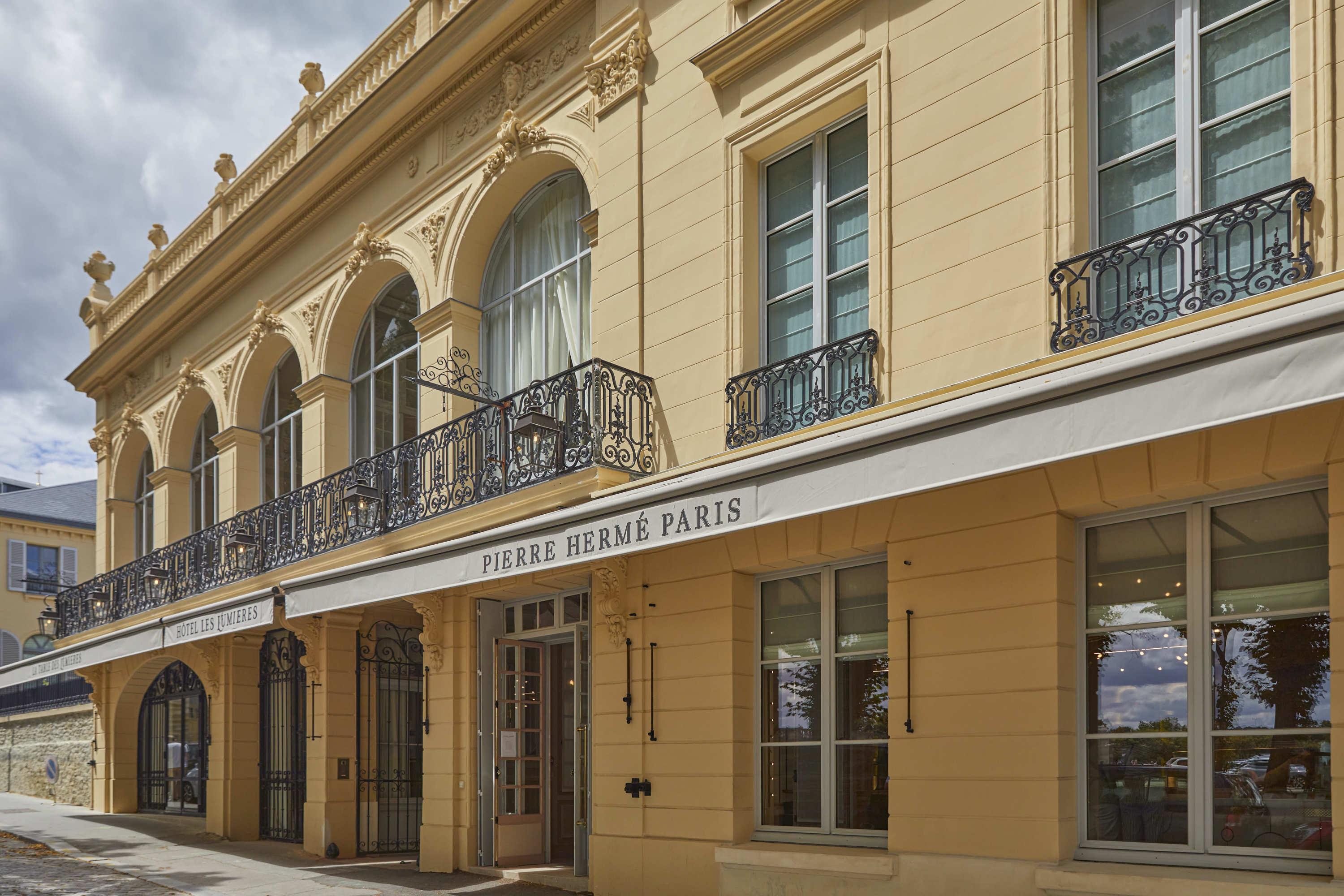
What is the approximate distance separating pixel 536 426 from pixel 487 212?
3543 mm

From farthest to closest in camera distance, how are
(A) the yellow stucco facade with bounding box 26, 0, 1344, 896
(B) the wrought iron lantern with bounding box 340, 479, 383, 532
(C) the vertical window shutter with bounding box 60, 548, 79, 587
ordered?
(C) the vertical window shutter with bounding box 60, 548, 79, 587
(B) the wrought iron lantern with bounding box 340, 479, 383, 532
(A) the yellow stucco facade with bounding box 26, 0, 1344, 896

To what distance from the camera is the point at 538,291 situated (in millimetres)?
11398

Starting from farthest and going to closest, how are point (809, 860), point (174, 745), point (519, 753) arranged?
point (174, 745) → point (519, 753) → point (809, 860)

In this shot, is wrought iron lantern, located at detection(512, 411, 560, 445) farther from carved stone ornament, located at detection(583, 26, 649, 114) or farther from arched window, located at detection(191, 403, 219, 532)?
arched window, located at detection(191, 403, 219, 532)

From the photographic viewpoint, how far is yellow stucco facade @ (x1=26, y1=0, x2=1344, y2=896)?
5.63 meters

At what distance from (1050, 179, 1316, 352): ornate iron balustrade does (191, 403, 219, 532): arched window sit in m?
14.3

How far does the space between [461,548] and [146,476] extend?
13.4 metres

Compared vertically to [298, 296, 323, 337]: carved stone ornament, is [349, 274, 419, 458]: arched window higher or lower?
lower

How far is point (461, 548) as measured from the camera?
8.65 meters

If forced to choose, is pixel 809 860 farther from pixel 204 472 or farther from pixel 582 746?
pixel 204 472

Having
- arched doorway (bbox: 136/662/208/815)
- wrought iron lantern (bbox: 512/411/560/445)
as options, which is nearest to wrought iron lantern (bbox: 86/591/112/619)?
arched doorway (bbox: 136/662/208/815)

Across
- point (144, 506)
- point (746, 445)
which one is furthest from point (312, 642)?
point (144, 506)

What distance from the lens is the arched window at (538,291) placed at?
10891 millimetres

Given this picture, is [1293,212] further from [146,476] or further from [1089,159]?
[146,476]
